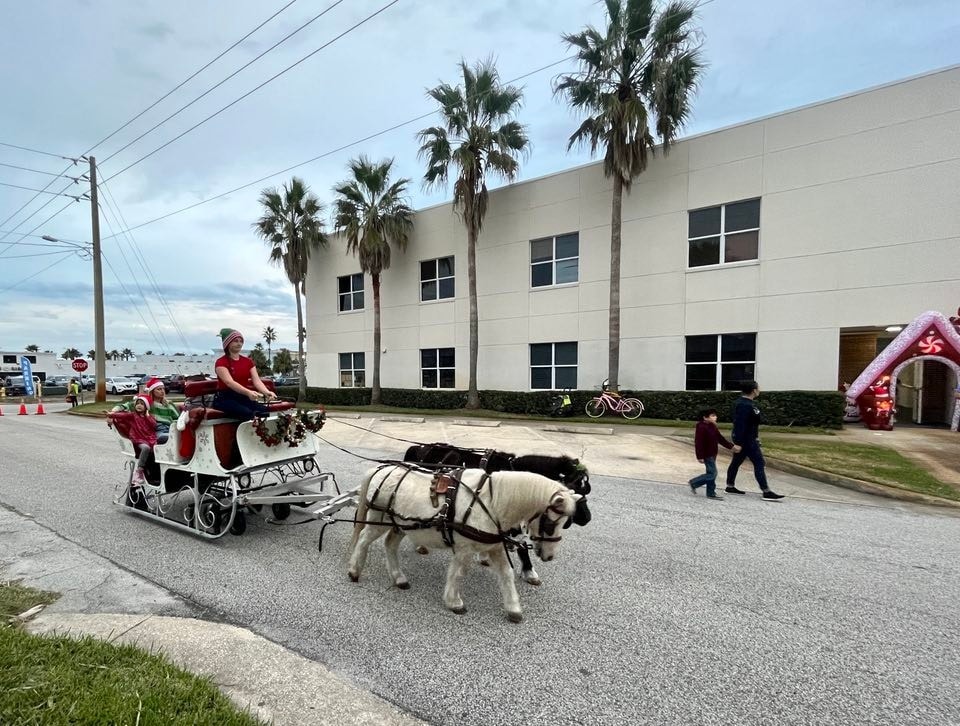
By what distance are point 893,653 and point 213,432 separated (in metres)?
5.96

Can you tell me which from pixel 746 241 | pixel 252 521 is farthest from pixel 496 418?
pixel 252 521

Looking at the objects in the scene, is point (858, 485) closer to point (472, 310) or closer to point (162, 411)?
point (162, 411)

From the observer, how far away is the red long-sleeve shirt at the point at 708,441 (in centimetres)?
689

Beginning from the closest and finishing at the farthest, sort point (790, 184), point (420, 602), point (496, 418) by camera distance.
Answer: point (420, 602) → point (790, 184) → point (496, 418)

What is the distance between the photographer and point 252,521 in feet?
18.7

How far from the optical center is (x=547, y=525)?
3357mm

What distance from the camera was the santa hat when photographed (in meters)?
5.19

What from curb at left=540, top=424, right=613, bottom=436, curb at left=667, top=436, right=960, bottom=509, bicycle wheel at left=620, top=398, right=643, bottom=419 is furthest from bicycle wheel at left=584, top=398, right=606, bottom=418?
curb at left=667, top=436, right=960, bottom=509

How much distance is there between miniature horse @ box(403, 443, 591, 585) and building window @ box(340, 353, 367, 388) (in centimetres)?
1990

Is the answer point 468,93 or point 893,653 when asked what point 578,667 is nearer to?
point 893,653

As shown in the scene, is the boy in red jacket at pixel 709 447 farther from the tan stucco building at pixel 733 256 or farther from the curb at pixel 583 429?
the tan stucco building at pixel 733 256

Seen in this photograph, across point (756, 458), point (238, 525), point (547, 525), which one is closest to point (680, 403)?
point (756, 458)

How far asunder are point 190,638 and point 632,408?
13674 mm

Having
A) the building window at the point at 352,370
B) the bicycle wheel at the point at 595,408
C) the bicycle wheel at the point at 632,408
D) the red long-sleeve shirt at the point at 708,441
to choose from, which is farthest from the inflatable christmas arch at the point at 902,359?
the building window at the point at 352,370
